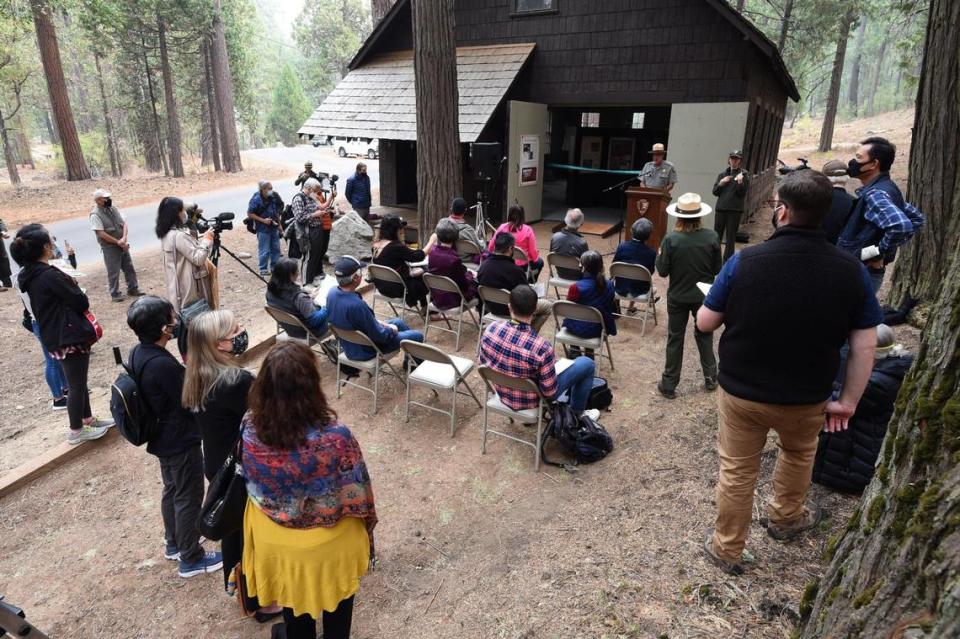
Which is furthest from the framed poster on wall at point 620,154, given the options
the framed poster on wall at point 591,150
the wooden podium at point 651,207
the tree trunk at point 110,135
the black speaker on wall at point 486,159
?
the tree trunk at point 110,135

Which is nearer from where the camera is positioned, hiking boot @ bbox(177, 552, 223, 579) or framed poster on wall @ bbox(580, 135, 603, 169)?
hiking boot @ bbox(177, 552, 223, 579)

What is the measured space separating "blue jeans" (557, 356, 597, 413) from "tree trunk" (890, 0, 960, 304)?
13.3ft

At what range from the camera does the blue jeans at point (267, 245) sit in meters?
9.32

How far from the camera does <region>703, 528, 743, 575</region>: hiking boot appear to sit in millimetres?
2797

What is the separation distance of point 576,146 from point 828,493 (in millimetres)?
12732

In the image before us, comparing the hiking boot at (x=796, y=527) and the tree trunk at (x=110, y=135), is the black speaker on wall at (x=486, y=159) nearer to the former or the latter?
the hiking boot at (x=796, y=527)

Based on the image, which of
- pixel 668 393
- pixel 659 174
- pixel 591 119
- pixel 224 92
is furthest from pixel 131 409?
pixel 224 92

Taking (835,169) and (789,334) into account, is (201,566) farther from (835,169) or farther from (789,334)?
(835,169)

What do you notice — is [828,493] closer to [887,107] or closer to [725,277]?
[725,277]

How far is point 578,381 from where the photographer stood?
13.6ft

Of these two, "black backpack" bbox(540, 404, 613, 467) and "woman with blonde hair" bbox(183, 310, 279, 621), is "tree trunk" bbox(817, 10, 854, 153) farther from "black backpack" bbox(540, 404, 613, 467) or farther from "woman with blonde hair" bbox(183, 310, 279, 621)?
"woman with blonde hair" bbox(183, 310, 279, 621)

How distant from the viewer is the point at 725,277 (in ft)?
8.19

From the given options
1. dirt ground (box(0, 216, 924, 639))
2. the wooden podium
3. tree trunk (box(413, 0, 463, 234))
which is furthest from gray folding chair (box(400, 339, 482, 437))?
the wooden podium

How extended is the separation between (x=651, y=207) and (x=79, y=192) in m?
17.9
